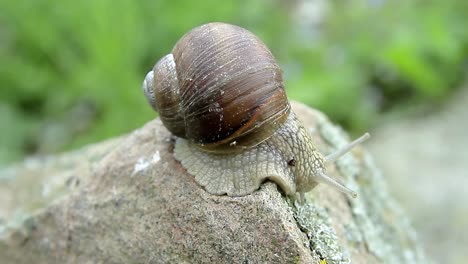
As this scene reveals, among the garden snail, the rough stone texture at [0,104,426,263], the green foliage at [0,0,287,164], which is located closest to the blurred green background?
the green foliage at [0,0,287,164]

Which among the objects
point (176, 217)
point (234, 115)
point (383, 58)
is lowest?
point (383, 58)

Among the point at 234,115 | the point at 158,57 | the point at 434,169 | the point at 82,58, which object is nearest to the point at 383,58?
the point at 434,169

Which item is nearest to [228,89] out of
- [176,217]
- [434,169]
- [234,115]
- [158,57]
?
[234,115]

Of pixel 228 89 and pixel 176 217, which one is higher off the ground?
pixel 228 89

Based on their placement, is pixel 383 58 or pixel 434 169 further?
pixel 383 58

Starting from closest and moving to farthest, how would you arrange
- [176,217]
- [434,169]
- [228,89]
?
[228,89] → [176,217] → [434,169]

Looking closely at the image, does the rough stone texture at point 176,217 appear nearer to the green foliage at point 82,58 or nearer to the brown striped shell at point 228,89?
the brown striped shell at point 228,89

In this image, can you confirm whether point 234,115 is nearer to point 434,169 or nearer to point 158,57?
point 158,57

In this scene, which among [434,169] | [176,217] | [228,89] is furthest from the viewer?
[434,169]

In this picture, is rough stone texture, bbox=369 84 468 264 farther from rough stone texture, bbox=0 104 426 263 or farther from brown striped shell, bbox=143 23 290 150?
brown striped shell, bbox=143 23 290 150
